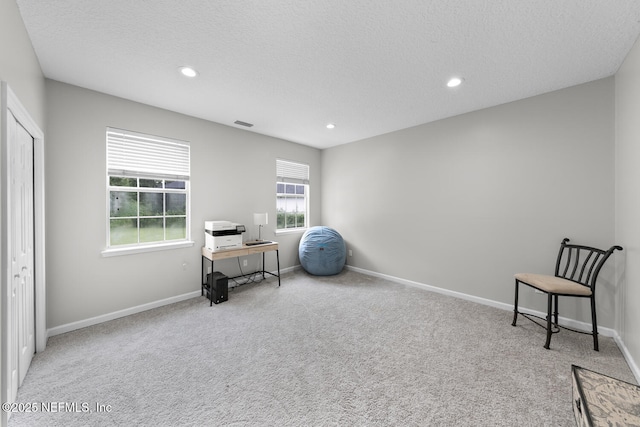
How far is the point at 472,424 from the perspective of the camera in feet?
4.89

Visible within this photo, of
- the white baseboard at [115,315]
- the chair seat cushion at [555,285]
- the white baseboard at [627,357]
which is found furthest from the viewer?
the white baseboard at [115,315]

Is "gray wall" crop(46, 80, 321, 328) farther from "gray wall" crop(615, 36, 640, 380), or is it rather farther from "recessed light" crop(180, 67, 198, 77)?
"gray wall" crop(615, 36, 640, 380)

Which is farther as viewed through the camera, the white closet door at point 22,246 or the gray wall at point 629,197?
the gray wall at point 629,197

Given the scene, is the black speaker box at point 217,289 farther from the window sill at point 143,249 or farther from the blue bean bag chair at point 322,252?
the blue bean bag chair at point 322,252

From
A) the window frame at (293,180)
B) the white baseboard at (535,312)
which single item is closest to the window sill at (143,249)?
the window frame at (293,180)

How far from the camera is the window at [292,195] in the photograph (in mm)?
A: 4762

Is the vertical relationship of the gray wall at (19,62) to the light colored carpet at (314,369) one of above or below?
above

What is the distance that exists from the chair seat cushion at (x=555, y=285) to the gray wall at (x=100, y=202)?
154 inches

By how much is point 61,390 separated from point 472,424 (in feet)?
9.34

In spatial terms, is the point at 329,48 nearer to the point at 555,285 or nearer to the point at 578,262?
the point at 555,285

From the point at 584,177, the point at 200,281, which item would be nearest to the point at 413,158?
the point at 584,177

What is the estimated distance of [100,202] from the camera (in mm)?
2758

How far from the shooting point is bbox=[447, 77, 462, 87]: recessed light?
246cm

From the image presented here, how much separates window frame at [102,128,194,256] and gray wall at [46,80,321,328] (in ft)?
0.23
